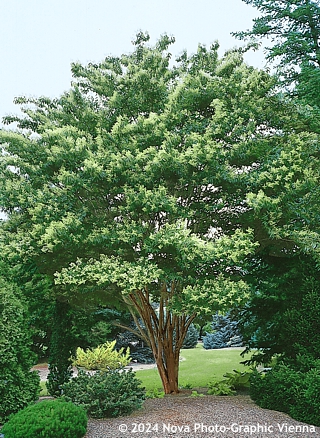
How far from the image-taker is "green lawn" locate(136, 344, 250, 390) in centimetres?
1302

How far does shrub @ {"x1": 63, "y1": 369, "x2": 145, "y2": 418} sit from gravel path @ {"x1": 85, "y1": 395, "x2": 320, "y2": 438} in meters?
0.18

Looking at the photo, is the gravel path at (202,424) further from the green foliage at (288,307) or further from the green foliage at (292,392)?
the green foliage at (288,307)

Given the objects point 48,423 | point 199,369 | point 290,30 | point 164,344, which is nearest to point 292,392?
point 164,344

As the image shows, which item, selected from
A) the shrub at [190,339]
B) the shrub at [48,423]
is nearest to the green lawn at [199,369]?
the shrub at [190,339]

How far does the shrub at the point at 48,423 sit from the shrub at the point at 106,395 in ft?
2.96

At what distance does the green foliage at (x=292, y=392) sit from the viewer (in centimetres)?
621

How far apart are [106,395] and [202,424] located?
172 centimetres

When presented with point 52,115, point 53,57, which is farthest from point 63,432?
point 53,57

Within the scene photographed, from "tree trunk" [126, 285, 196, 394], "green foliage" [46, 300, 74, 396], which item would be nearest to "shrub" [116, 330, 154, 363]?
"green foliage" [46, 300, 74, 396]

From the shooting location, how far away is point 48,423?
197 inches

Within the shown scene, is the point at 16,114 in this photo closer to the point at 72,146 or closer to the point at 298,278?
the point at 72,146

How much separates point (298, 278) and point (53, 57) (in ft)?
31.6

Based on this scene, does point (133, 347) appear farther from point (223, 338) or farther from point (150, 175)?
point (150, 175)

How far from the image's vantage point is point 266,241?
26.9ft
